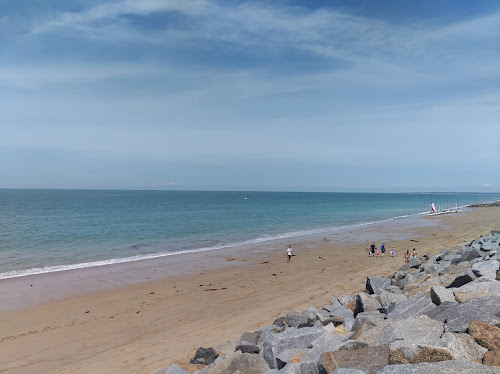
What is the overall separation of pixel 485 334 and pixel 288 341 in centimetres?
314

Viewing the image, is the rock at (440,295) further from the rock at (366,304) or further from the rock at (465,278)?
the rock at (366,304)

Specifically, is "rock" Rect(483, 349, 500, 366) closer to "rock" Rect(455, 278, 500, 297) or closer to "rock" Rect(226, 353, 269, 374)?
"rock" Rect(455, 278, 500, 297)

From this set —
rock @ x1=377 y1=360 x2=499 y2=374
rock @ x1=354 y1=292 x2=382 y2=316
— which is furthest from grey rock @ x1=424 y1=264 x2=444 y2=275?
rock @ x1=377 y1=360 x2=499 y2=374

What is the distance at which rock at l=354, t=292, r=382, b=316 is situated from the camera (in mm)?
8570

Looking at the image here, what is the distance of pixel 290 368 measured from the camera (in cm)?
517

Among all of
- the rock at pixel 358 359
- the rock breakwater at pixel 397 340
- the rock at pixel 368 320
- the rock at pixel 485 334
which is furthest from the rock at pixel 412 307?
the rock at pixel 358 359

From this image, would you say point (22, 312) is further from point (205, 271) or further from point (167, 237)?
point (167, 237)

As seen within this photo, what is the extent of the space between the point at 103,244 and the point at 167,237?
5991mm

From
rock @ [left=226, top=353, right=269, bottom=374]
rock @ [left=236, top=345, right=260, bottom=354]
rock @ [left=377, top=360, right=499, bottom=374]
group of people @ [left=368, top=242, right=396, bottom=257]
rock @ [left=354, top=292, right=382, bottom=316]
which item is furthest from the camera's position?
group of people @ [left=368, top=242, right=396, bottom=257]

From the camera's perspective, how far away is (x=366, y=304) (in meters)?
8.67

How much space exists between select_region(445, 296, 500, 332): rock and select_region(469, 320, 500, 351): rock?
254 mm

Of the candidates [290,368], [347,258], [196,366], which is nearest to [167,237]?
[347,258]

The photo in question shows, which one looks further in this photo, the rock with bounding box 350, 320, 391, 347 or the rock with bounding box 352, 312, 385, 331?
the rock with bounding box 352, 312, 385, 331

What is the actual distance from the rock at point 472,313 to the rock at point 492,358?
33.6 inches
